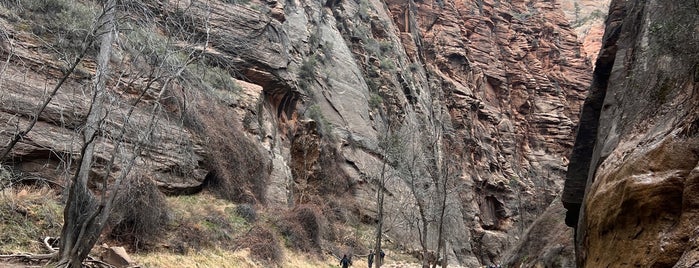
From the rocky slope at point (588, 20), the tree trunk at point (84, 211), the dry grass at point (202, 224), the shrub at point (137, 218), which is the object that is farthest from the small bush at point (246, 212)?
Answer: the rocky slope at point (588, 20)

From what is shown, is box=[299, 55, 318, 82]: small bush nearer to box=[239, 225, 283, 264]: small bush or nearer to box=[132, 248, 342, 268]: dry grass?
box=[132, 248, 342, 268]: dry grass

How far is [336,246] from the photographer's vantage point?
26.3m

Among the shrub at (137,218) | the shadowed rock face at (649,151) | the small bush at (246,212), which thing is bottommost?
the small bush at (246,212)

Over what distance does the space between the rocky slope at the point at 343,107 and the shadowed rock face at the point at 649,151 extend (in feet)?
23.5

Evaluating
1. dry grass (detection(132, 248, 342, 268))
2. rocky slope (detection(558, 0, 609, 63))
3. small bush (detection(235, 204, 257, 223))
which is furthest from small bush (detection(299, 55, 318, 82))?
rocky slope (detection(558, 0, 609, 63))

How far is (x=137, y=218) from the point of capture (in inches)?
595

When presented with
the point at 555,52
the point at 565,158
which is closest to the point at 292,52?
the point at 565,158

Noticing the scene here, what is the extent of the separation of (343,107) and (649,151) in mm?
31461

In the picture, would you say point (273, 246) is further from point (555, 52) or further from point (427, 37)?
point (555, 52)

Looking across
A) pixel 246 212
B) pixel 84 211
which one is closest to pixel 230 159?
pixel 246 212

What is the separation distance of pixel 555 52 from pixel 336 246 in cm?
6040

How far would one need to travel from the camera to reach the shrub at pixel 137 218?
47.6 ft

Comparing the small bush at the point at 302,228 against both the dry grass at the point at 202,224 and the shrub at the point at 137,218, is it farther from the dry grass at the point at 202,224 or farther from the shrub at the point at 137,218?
the shrub at the point at 137,218

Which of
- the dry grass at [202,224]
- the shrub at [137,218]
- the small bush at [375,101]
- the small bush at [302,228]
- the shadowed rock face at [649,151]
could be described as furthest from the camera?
the small bush at [375,101]
